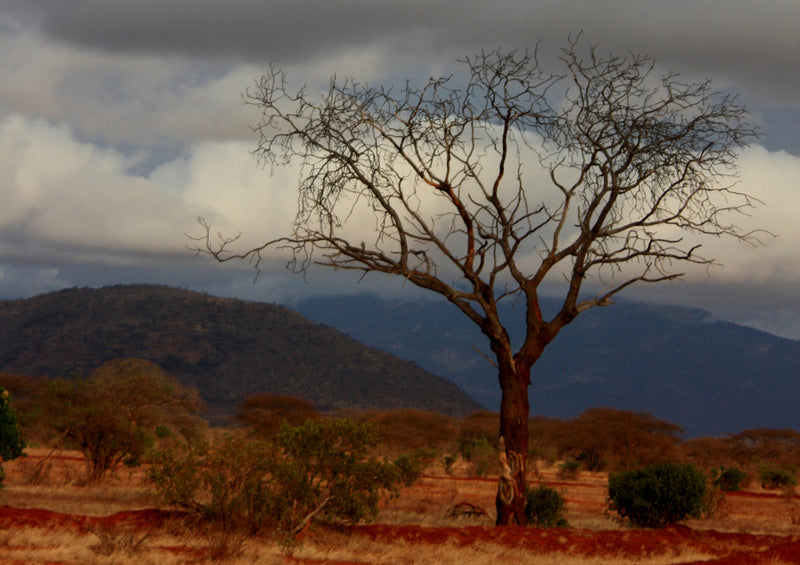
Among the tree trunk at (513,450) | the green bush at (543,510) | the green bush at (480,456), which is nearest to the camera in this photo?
the tree trunk at (513,450)

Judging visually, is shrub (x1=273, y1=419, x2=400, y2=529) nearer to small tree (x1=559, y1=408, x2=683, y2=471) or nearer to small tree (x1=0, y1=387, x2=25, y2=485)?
small tree (x1=0, y1=387, x2=25, y2=485)

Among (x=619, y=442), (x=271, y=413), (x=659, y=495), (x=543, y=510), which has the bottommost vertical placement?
(x=543, y=510)

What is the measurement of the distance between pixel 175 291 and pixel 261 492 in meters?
120

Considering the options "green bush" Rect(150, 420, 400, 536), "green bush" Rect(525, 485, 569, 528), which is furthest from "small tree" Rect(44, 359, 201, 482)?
"green bush" Rect(525, 485, 569, 528)

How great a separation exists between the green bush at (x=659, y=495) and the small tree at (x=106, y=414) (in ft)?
43.1

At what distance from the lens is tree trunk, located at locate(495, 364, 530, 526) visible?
14.8 metres

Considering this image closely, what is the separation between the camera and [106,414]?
24547mm

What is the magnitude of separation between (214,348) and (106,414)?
86669mm

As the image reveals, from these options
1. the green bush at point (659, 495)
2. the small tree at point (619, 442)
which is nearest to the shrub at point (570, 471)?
the small tree at point (619, 442)

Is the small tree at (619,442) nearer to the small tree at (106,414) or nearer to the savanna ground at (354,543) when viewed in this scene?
the small tree at (106,414)

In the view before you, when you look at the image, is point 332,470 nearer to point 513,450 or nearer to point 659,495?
point 513,450

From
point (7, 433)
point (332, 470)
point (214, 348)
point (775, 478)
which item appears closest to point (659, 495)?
point (332, 470)

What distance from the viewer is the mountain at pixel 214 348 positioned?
102 m

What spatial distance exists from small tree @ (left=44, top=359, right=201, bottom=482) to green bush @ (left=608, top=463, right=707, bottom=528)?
13142 mm
